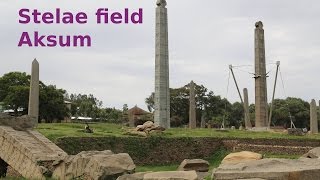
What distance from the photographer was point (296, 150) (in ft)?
75.9

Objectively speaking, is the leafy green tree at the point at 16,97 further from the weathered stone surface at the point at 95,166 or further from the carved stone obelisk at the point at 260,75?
the weathered stone surface at the point at 95,166

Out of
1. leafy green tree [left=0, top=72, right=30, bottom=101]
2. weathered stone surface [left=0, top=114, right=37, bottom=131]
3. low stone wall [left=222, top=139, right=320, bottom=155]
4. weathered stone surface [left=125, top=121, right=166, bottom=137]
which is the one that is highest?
leafy green tree [left=0, top=72, right=30, bottom=101]

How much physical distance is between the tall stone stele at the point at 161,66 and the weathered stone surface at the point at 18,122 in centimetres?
1919

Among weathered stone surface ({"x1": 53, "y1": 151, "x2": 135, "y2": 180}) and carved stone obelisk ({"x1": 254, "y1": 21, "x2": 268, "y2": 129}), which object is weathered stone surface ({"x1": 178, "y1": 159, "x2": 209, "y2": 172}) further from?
carved stone obelisk ({"x1": 254, "y1": 21, "x2": 268, "y2": 129})

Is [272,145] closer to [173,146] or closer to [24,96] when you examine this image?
[173,146]

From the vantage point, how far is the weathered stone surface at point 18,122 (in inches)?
514

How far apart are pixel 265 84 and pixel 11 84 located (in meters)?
26.3

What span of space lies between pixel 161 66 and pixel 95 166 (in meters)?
23.7

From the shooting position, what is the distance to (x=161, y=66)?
107ft

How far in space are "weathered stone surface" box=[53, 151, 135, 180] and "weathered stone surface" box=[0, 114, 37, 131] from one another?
3257 mm

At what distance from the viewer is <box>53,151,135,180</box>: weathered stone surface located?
29.9 feet

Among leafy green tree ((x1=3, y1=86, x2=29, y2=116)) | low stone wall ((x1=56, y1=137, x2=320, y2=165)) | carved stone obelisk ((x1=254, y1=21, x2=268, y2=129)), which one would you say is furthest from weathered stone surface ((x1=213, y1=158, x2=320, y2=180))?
leafy green tree ((x1=3, y1=86, x2=29, y2=116))

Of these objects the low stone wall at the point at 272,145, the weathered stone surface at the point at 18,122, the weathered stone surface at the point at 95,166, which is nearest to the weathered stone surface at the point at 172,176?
the weathered stone surface at the point at 95,166

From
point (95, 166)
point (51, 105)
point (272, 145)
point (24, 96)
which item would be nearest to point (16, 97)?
point (24, 96)
